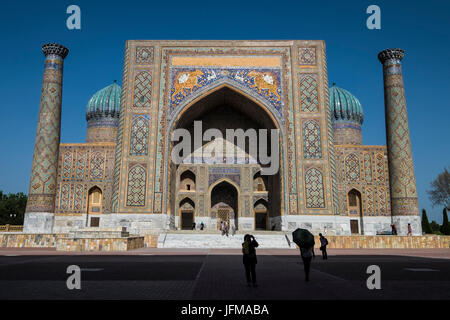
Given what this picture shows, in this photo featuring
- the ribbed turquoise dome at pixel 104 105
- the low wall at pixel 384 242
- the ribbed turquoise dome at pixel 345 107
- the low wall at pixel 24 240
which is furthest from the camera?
the ribbed turquoise dome at pixel 345 107

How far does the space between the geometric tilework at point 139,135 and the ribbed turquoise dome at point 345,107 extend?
12.3m

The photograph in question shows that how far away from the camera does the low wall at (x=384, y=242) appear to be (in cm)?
1195

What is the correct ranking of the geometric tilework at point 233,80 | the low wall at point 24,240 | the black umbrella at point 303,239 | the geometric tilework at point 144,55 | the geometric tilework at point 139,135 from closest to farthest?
the black umbrella at point 303,239, the low wall at point 24,240, the geometric tilework at point 139,135, the geometric tilework at point 233,80, the geometric tilework at point 144,55

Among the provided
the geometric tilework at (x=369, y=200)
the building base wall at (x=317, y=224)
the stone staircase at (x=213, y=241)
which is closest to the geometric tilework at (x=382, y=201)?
the geometric tilework at (x=369, y=200)

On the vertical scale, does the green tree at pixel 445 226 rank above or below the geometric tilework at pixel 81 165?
below

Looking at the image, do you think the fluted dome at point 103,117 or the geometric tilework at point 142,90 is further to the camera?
the fluted dome at point 103,117

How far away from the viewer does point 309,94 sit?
15.3 m

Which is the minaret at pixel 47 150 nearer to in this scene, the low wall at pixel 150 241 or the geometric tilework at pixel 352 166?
the low wall at pixel 150 241

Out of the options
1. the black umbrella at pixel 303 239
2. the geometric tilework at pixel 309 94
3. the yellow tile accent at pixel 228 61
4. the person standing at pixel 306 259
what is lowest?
the person standing at pixel 306 259

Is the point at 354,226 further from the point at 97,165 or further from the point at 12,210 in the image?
the point at 12,210

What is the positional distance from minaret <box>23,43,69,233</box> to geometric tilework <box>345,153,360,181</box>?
496 inches

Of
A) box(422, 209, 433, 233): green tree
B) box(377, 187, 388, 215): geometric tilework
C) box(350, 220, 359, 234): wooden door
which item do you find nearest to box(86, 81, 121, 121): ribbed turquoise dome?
box(350, 220, 359, 234): wooden door

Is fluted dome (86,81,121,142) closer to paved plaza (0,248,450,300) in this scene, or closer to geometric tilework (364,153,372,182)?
geometric tilework (364,153,372,182)
